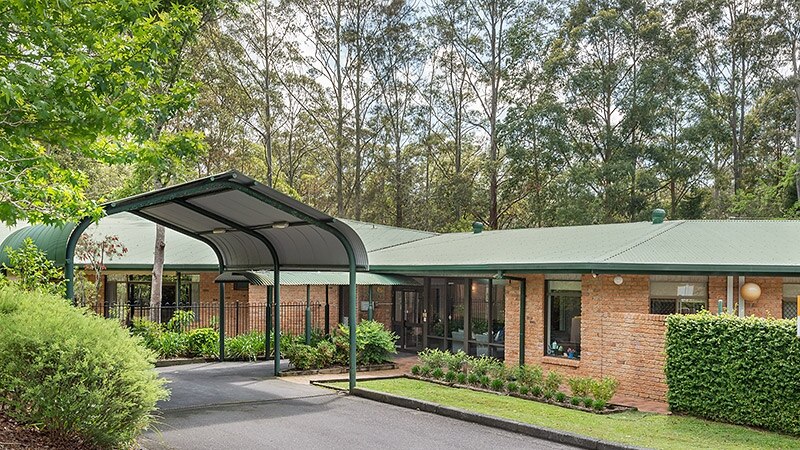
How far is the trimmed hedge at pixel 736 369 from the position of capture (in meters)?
9.55

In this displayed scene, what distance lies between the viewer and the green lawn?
910cm

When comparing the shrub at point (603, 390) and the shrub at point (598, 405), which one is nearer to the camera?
the shrub at point (598, 405)

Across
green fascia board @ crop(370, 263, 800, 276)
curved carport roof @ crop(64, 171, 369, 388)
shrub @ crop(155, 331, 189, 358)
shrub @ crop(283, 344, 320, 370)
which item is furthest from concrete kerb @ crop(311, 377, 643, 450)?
shrub @ crop(155, 331, 189, 358)

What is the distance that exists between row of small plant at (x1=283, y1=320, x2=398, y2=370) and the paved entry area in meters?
1.77

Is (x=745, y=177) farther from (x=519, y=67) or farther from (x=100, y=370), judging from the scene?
(x=100, y=370)

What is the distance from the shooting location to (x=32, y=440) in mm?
6715

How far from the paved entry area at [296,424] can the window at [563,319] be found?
15.2 ft

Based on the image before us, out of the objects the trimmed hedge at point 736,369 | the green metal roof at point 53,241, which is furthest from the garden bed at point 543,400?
the green metal roof at point 53,241

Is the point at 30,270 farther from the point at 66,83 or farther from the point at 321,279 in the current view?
the point at 321,279

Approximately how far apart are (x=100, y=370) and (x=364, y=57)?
Answer: 110ft

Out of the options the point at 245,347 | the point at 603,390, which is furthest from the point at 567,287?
the point at 245,347

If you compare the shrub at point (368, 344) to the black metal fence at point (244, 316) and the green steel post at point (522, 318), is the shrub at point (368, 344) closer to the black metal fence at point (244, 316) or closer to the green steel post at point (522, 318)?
the green steel post at point (522, 318)

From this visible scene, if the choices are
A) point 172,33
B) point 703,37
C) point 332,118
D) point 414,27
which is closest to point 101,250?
point 172,33

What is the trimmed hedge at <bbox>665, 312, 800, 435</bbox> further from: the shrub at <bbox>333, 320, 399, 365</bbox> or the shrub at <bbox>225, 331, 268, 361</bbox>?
the shrub at <bbox>225, 331, 268, 361</bbox>
